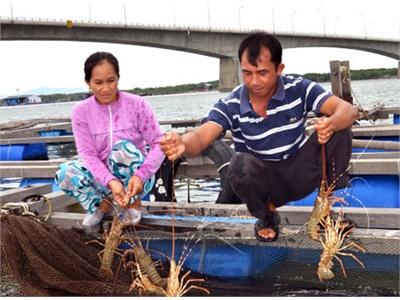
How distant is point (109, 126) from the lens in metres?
4.06

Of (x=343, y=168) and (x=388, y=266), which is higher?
(x=343, y=168)

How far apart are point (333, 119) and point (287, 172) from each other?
1.85ft

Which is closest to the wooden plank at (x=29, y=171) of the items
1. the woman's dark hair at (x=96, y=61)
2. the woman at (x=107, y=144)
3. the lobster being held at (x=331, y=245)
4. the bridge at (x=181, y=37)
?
the woman at (x=107, y=144)

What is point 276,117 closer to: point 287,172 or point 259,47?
point 287,172

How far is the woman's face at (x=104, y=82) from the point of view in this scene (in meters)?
3.82

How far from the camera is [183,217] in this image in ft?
13.3

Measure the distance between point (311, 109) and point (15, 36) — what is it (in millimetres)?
34787

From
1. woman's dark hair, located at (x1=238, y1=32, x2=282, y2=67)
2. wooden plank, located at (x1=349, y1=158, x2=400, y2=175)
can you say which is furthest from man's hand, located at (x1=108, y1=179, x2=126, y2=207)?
wooden plank, located at (x1=349, y1=158, x2=400, y2=175)

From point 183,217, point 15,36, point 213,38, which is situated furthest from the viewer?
point 213,38

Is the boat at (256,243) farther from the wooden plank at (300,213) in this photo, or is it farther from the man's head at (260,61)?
the man's head at (260,61)

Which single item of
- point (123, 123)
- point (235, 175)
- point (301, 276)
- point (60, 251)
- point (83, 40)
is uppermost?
point (83, 40)

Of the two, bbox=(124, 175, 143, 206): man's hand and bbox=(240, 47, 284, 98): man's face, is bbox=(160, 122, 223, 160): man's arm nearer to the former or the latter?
bbox=(240, 47, 284, 98): man's face

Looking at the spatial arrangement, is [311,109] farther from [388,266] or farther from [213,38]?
[213,38]

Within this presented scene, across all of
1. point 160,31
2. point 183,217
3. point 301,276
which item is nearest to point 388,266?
point 301,276
